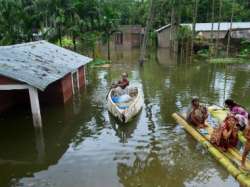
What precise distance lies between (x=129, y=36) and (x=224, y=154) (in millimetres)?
46859

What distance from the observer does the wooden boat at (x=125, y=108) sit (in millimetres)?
12828

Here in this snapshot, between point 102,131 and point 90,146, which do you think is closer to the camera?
point 90,146

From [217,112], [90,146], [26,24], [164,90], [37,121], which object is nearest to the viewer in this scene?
[90,146]

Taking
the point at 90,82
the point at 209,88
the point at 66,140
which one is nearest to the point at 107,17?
the point at 90,82

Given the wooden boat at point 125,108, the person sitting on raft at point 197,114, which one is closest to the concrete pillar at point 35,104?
the wooden boat at point 125,108

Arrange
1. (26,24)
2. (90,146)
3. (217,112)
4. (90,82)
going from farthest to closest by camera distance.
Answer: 1. (26,24)
2. (90,82)
3. (217,112)
4. (90,146)

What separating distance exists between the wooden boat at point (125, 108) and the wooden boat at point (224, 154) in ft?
7.43

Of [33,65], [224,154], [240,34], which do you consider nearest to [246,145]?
[224,154]

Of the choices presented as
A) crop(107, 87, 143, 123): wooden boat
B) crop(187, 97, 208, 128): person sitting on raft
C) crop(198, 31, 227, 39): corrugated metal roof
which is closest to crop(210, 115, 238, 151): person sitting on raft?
crop(187, 97, 208, 128): person sitting on raft

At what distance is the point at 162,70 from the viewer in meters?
27.3

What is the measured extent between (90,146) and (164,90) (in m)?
→ 9.40

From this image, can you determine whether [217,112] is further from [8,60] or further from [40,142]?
[8,60]

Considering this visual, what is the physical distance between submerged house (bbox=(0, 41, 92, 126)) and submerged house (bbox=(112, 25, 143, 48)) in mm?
34543

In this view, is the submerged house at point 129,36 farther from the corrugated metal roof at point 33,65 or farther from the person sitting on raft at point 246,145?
the person sitting on raft at point 246,145
